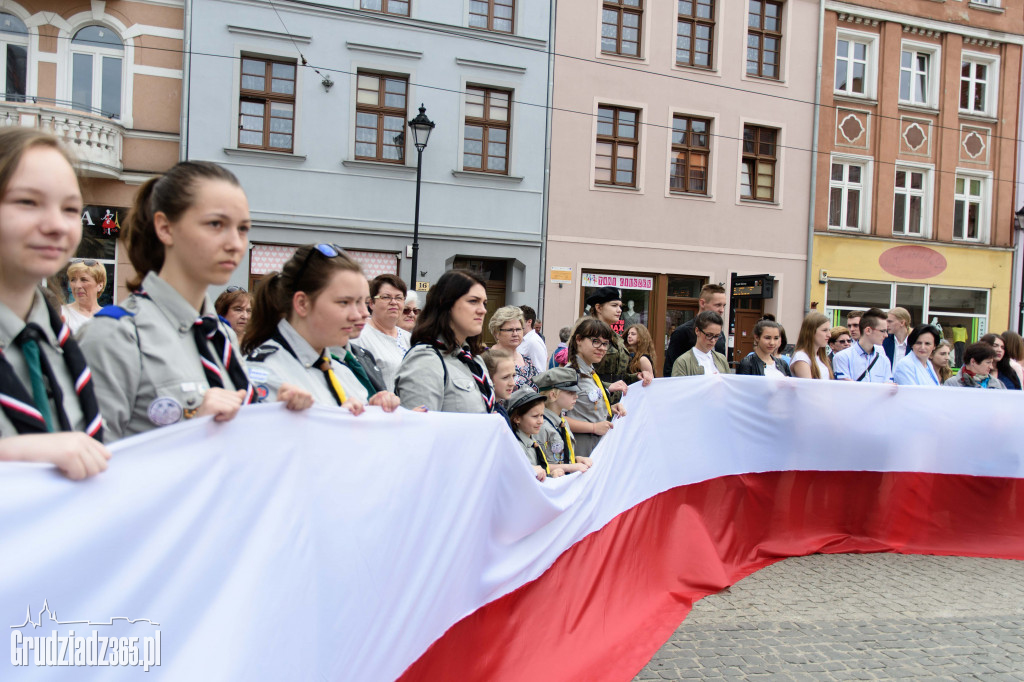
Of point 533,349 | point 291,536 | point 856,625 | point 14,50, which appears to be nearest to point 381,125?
point 14,50

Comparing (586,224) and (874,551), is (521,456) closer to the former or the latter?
(874,551)

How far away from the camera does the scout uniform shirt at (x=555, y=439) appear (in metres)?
4.20

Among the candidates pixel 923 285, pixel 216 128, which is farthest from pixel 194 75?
pixel 923 285

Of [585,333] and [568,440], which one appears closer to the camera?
[568,440]

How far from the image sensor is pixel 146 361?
1.87 m

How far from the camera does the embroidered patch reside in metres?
1.83

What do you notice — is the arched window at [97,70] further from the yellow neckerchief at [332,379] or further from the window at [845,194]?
the window at [845,194]

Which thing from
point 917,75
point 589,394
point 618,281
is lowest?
point 589,394

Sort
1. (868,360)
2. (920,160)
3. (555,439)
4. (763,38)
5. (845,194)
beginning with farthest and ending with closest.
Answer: (920,160) < (845,194) < (763,38) < (868,360) < (555,439)

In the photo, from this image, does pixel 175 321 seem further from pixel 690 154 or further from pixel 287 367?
pixel 690 154

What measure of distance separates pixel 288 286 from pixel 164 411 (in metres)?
0.88

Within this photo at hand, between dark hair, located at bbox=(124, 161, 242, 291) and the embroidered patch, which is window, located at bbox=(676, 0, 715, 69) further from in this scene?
the embroidered patch

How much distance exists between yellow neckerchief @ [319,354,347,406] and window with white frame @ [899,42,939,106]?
76.1ft

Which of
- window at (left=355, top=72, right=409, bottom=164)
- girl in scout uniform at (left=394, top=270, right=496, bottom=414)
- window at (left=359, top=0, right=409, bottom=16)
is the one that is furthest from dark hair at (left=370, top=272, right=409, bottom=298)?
window at (left=359, top=0, right=409, bottom=16)
